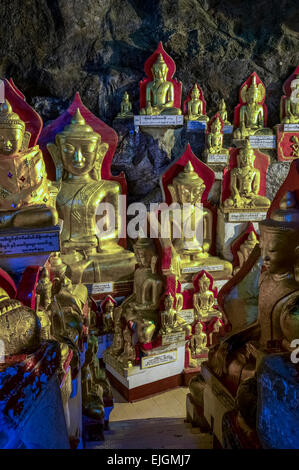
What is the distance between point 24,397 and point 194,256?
3901mm

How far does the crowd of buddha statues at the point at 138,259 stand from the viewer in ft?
6.70

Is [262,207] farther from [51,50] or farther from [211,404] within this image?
[51,50]

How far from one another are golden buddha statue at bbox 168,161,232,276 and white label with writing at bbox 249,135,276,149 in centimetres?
291

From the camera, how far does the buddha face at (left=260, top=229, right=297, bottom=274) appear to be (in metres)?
1.97

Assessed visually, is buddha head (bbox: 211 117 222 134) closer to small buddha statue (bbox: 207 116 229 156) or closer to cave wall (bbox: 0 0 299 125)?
small buddha statue (bbox: 207 116 229 156)

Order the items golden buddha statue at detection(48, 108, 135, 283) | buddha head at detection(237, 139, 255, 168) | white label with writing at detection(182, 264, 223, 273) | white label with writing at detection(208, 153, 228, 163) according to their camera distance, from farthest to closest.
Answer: white label with writing at detection(208, 153, 228, 163)
buddha head at detection(237, 139, 255, 168)
golden buddha statue at detection(48, 108, 135, 283)
white label with writing at detection(182, 264, 223, 273)

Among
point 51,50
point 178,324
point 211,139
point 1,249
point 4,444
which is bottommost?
point 178,324

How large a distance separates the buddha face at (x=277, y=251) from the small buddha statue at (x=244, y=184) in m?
3.41

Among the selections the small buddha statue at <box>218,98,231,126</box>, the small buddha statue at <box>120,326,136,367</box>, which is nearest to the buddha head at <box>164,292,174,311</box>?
the small buddha statue at <box>120,326,136,367</box>

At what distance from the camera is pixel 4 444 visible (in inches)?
48.2

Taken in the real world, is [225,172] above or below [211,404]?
above

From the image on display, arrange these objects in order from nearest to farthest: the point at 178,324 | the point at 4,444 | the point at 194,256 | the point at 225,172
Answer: the point at 4,444 < the point at 178,324 < the point at 194,256 < the point at 225,172

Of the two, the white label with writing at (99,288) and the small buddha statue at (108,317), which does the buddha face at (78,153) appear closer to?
the white label with writing at (99,288)
